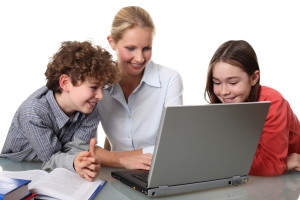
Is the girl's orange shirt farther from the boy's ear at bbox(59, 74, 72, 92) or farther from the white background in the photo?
the white background

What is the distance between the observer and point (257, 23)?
3.78 metres

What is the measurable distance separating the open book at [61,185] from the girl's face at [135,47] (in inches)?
27.5

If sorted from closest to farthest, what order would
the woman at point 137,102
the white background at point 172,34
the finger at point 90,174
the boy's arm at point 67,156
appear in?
the finger at point 90,174 < the boy's arm at point 67,156 < the woman at point 137,102 < the white background at point 172,34

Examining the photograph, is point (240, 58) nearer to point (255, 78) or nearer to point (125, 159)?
point (255, 78)

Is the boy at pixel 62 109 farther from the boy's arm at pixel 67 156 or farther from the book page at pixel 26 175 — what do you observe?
the book page at pixel 26 175

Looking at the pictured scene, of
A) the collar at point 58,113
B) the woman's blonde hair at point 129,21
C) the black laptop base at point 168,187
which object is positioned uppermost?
the woman's blonde hair at point 129,21

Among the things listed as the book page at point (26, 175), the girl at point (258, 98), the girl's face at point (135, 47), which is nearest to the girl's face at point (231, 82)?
the girl at point (258, 98)

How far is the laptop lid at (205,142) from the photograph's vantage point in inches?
46.8

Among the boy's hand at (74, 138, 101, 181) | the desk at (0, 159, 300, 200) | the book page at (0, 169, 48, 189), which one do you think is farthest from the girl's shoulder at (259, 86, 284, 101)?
the book page at (0, 169, 48, 189)

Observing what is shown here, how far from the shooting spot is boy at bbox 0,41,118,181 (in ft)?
5.55

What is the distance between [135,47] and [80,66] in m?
0.32

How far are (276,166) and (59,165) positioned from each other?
0.84 m

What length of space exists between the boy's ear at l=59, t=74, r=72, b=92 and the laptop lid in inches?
28.5

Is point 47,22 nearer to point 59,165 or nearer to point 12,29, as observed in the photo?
point 12,29
